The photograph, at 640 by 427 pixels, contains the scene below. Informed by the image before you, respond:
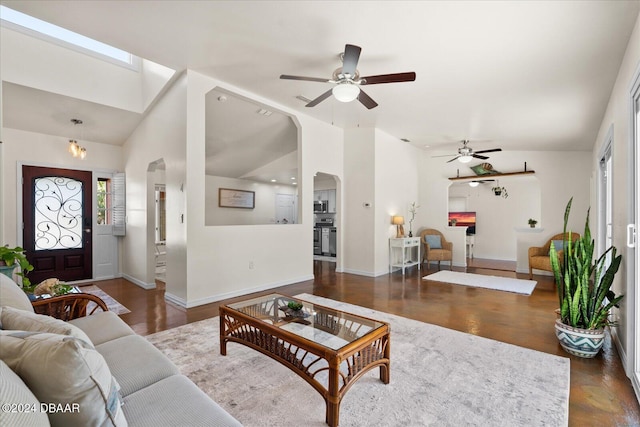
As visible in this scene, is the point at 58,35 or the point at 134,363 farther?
the point at 58,35

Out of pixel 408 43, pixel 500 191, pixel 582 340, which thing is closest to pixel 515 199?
pixel 500 191

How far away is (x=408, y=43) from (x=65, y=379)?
11.2ft

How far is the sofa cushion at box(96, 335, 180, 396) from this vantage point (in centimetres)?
141

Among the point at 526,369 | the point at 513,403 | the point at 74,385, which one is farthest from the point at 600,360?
the point at 74,385

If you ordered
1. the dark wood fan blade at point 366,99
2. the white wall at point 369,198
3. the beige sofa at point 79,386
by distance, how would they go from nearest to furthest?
the beige sofa at point 79,386
the dark wood fan blade at point 366,99
the white wall at point 369,198

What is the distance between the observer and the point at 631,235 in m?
2.28

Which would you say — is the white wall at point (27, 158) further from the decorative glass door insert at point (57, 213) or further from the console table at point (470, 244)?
the console table at point (470, 244)

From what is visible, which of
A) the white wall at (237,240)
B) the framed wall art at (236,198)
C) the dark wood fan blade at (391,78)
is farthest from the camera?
the framed wall art at (236,198)

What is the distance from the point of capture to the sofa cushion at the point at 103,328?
187cm

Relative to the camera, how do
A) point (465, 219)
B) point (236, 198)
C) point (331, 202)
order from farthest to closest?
point (465, 219), point (331, 202), point (236, 198)

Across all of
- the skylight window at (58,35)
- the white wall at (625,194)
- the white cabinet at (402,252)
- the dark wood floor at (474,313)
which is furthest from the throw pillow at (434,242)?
the skylight window at (58,35)

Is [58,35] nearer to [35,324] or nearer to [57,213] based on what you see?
[57,213]

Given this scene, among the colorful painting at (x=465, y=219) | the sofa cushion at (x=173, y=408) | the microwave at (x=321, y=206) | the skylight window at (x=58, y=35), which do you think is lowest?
the sofa cushion at (x=173, y=408)

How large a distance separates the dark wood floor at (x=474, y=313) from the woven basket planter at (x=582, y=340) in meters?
0.06
